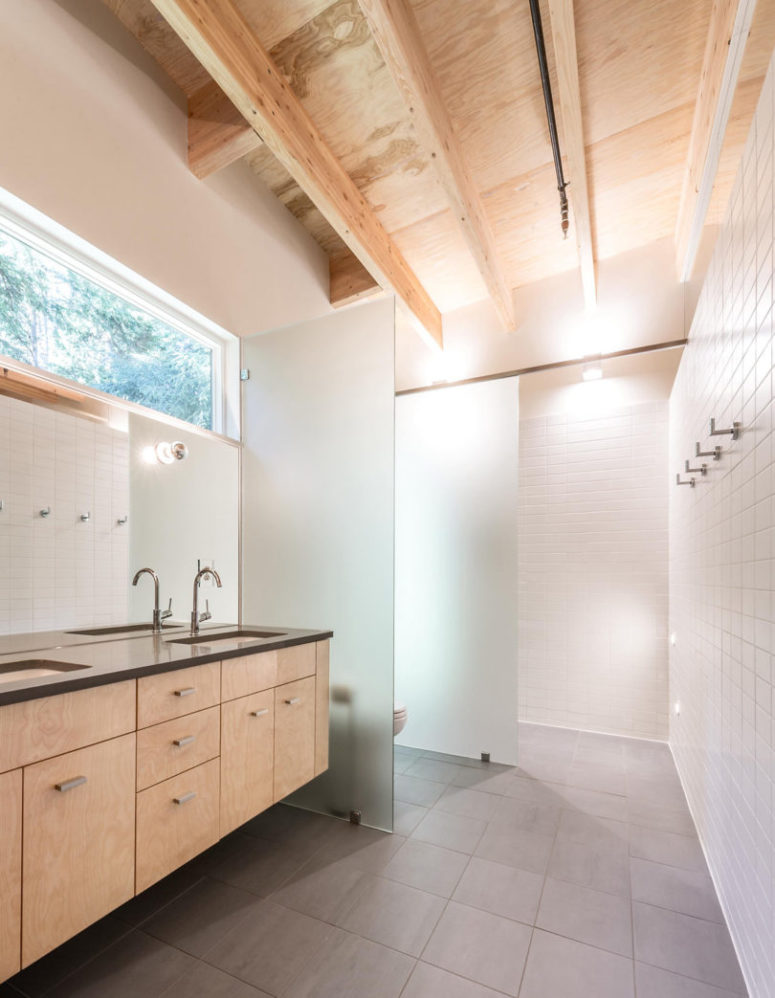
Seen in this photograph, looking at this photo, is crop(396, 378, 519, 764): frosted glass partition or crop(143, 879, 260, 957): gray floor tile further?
crop(396, 378, 519, 764): frosted glass partition

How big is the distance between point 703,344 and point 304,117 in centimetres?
199

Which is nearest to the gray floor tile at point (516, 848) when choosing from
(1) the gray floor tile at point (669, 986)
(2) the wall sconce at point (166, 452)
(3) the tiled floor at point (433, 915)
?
(3) the tiled floor at point (433, 915)

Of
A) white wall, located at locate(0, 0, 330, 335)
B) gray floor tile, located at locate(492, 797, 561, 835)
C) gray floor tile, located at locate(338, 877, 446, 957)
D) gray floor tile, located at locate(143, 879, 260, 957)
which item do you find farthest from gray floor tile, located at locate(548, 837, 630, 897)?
white wall, located at locate(0, 0, 330, 335)

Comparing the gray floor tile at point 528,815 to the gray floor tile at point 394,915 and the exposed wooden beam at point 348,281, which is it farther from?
the exposed wooden beam at point 348,281

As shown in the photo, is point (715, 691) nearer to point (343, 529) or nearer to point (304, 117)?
point (343, 529)

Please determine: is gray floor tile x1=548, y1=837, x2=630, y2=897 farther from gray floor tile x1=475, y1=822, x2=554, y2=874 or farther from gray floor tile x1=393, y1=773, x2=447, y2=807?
gray floor tile x1=393, y1=773, x2=447, y2=807

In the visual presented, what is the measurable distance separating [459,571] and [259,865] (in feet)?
5.85

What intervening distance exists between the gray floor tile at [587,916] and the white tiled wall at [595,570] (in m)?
1.88

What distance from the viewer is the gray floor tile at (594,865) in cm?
185

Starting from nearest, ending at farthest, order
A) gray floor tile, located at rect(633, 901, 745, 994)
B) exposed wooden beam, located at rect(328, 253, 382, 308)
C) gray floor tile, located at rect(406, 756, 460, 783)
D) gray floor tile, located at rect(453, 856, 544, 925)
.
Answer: gray floor tile, located at rect(633, 901, 745, 994) → gray floor tile, located at rect(453, 856, 544, 925) → gray floor tile, located at rect(406, 756, 460, 783) → exposed wooden beam, located at rect(328, 253, 382, 308)

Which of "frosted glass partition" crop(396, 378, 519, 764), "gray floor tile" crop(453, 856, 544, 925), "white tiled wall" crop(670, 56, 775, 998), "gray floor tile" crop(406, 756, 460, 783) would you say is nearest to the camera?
"white tiled wall" crop(670, 56, 775, 998)

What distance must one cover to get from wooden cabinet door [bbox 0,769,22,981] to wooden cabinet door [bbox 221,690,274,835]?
0.65 metres

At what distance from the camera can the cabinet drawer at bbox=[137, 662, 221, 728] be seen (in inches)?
56.9

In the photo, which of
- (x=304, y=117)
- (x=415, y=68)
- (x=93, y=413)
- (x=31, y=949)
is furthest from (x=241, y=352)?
(x=31, y=949)
